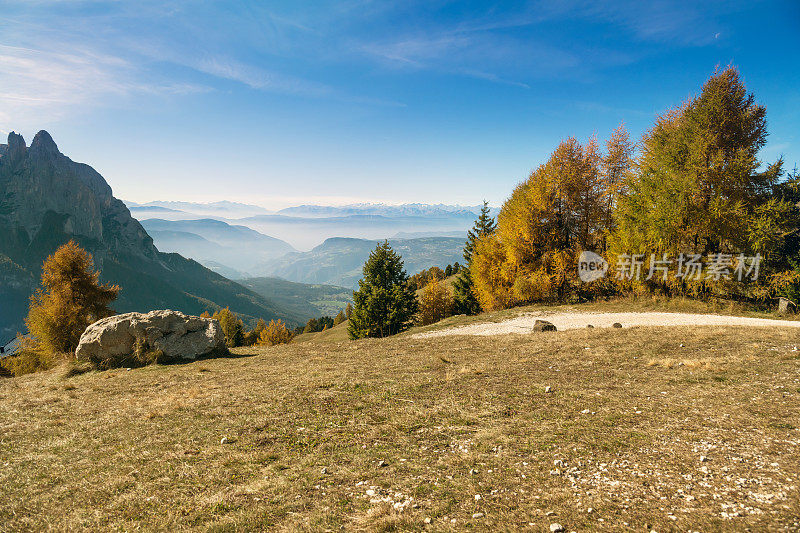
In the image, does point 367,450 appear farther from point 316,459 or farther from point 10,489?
point 10,489

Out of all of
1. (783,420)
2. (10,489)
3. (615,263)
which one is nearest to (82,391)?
(10,489)

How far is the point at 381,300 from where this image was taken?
3953 centimetres

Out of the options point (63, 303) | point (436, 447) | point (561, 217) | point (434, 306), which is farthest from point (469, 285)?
point (63, 303)

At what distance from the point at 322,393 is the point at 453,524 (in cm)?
813

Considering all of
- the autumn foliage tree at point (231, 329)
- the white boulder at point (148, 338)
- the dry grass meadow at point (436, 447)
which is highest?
the dry grass meadow at point (436, 447)

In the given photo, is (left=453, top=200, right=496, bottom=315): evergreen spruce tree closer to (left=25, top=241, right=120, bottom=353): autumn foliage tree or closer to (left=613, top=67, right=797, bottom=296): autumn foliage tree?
(left=613, top=67, right=797, bottom=296): autumn foliage tree

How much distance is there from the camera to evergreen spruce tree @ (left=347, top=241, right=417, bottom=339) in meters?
39.5

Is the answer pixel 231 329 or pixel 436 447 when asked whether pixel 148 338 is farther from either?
pixel 231 329

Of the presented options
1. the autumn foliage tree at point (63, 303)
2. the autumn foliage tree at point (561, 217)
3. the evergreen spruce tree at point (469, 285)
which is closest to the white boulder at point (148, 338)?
the autumn foliage tree at point (63, 303)

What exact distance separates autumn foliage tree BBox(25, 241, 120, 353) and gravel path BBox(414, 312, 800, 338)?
30490mm

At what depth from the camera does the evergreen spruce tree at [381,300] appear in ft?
130

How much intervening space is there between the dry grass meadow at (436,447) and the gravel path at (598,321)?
20.0 feet

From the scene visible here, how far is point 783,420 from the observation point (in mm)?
7793

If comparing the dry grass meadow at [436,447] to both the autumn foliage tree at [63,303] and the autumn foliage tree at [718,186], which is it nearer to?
the autumn foliage tree at [718,186]
